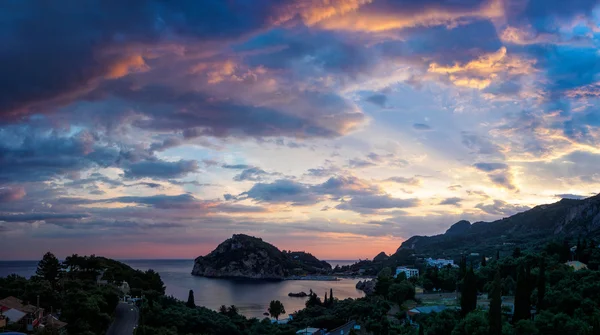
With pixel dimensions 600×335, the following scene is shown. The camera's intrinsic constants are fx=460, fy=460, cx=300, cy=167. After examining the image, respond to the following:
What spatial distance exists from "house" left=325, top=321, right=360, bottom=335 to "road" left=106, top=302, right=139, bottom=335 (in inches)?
786

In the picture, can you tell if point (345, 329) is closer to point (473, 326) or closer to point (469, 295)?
point (469, 295)

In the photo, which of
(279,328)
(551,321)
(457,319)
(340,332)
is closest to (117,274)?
(279,328)

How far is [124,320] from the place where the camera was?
3850 cm

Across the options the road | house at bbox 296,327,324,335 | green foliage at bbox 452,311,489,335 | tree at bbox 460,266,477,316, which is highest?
tree at bbox 460,266,477,316

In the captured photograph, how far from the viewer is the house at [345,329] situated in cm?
4778

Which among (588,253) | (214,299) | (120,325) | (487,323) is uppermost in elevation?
(588,253)

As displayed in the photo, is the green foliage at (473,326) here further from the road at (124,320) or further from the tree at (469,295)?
the road at (124,320)

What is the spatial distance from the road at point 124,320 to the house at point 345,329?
20.0m

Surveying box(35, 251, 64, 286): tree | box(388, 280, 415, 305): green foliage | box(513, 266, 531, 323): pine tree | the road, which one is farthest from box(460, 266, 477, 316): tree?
box(35, 251, 64, 286): tree

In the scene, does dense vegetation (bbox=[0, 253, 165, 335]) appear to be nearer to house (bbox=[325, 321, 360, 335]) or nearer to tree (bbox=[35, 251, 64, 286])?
tree (bbox=[35, 251, 64, 286])

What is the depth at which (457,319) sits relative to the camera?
124 ft

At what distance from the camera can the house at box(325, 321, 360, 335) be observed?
47781 mm

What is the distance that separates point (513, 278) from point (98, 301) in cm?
4955

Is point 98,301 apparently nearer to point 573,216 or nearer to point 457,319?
point 457,319
